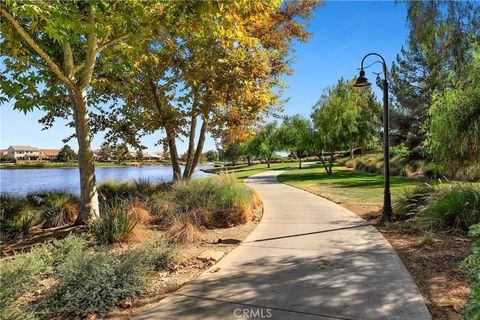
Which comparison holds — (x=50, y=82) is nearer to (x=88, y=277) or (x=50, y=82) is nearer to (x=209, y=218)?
(x=209, y=218)

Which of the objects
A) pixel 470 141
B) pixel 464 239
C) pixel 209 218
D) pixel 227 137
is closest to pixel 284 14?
pixel 227 137

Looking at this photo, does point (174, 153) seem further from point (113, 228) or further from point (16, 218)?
point (113, 228)

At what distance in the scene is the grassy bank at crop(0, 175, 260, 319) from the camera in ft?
13.1

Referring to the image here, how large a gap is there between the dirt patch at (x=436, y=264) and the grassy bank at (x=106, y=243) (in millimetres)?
3380

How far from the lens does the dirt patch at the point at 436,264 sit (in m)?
3.91

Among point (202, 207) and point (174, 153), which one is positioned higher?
point (174, 153)

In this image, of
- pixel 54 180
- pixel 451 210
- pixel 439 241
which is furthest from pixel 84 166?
pixel 54 180

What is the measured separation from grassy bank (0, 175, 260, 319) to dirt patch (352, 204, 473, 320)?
3.38 metres

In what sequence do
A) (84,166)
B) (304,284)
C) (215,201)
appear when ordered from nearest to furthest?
(304,284) < (84,166) < (215,201)

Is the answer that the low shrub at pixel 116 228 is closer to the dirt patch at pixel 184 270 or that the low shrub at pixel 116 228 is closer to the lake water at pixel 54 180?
the dirt patch at pixel 184 270

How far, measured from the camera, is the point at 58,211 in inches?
368

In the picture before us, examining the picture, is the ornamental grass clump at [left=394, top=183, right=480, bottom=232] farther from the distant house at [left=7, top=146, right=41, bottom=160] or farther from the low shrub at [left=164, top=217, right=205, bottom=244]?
the distant house at [left=7, top=146, right=41, bottom=160]

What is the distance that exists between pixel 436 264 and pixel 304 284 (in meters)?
2.54

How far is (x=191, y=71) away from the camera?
31.8 feet
